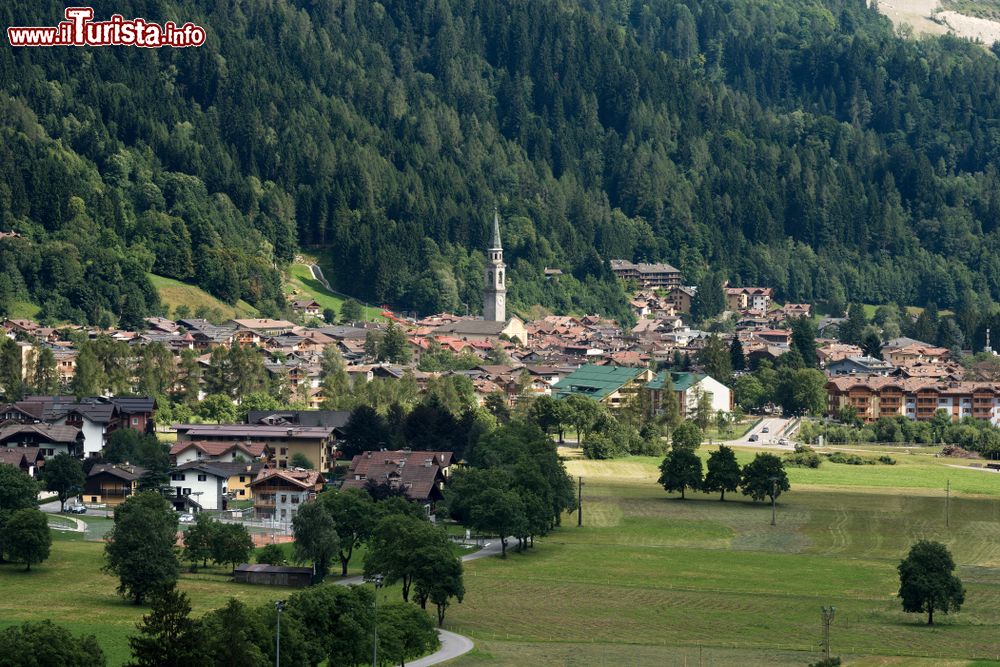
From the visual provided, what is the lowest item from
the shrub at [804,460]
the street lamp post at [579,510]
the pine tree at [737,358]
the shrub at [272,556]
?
the shrub at [272,556]

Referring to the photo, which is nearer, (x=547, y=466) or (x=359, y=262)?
(x=547, y=466)

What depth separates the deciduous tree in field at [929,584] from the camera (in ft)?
220

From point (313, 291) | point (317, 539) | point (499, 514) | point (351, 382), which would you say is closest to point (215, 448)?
point (499, 514)

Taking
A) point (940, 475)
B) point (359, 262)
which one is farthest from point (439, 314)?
point (940, 475)

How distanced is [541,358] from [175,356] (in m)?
37.8

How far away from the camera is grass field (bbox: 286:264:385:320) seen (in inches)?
7436

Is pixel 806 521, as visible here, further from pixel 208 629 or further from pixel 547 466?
pixel 208 629

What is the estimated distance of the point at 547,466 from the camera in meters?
91.4

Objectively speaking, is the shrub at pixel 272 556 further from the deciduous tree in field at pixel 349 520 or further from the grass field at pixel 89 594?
the deciduous tree in field at pixel 349 520

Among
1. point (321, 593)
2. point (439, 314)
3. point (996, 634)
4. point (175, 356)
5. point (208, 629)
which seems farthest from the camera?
point (439, 314)

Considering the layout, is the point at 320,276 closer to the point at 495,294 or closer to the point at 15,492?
the point at 495,294

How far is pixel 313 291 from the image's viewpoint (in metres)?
193

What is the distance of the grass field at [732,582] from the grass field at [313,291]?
275 ft

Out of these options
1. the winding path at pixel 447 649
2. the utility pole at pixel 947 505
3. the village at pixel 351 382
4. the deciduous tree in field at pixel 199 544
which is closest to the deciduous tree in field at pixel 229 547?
the deciduous tree in field at pixel 199 544
